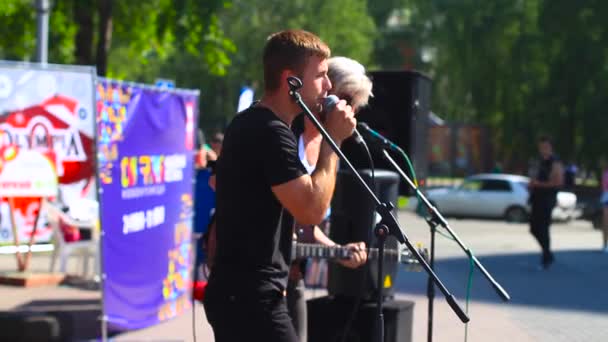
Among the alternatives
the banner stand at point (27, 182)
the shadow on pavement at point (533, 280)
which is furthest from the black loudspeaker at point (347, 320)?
the banner stand at point (27, 182)

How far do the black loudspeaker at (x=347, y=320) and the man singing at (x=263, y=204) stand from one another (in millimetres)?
2645

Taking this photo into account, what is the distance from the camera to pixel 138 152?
7.77m

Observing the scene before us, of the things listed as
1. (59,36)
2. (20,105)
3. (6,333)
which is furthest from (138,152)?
(59,36)

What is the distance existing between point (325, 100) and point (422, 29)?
185ft

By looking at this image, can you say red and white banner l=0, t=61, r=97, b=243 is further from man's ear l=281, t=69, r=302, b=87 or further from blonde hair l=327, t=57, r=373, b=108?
man's ear l=281, t=69, r=302, b=87

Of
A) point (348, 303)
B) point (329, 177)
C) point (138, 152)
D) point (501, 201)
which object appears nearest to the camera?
point (329, 177)

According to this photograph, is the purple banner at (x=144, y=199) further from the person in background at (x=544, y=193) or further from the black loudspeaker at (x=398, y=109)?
the person in background at (x=544, y=193)

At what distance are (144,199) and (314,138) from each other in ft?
12.2

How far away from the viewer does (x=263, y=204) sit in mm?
3357

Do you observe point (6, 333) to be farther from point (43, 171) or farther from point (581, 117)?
point (581, 117)

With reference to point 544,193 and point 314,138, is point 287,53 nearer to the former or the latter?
point 314,138

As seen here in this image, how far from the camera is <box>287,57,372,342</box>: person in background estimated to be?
14.5 ft

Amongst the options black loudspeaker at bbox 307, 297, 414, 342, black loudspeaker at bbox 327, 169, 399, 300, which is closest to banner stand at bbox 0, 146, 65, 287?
black loudspeaker at bbox 327, 169, 399, 300

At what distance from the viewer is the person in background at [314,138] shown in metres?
4.42
